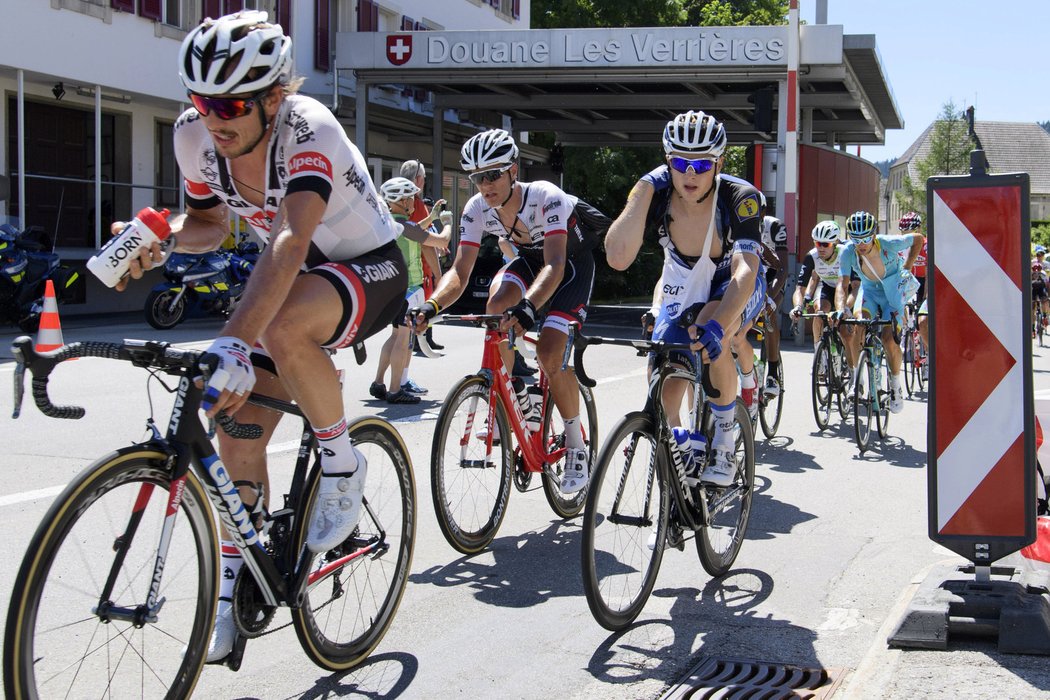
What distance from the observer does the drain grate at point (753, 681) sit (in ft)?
13.3

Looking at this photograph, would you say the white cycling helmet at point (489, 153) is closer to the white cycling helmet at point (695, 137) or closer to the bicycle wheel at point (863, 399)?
the white cycling helmet at point (695, 137)

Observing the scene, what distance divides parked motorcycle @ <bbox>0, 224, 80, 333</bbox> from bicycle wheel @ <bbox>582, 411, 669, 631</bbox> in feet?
41.6

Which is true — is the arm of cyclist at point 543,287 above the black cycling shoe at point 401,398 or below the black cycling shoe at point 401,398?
above

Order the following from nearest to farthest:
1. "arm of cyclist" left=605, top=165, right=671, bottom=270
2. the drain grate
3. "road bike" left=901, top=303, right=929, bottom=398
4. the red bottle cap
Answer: the red bottle cap → the drain grate → "arm of cyclist" left=605, top=165, right=671, bottom=270 → "road bike" left=901, top=303, right=929, bottom=398

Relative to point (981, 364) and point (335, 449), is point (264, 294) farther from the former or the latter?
point (981, 364)

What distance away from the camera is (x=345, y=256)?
13.3 feet

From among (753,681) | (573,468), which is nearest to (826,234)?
(573,468)

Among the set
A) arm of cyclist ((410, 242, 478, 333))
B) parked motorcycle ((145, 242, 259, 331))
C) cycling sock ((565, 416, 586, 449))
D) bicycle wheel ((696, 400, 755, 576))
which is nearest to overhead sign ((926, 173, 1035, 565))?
bicycle wheel ((696, 400, 755, 576))

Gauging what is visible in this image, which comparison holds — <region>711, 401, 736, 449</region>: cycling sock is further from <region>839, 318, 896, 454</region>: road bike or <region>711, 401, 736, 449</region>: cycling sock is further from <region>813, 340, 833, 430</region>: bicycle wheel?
<region>813, 340, 833, 430</region>: bicycle wheel

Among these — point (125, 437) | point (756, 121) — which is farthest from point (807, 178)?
point (125, 437)

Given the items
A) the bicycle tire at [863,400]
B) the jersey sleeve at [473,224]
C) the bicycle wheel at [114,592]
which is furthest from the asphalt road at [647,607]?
the jersey sleeve at [473,224]

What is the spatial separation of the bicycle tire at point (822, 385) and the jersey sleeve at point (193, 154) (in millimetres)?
7221

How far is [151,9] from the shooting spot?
22.6 m

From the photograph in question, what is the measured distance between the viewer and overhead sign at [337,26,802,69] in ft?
71.1
